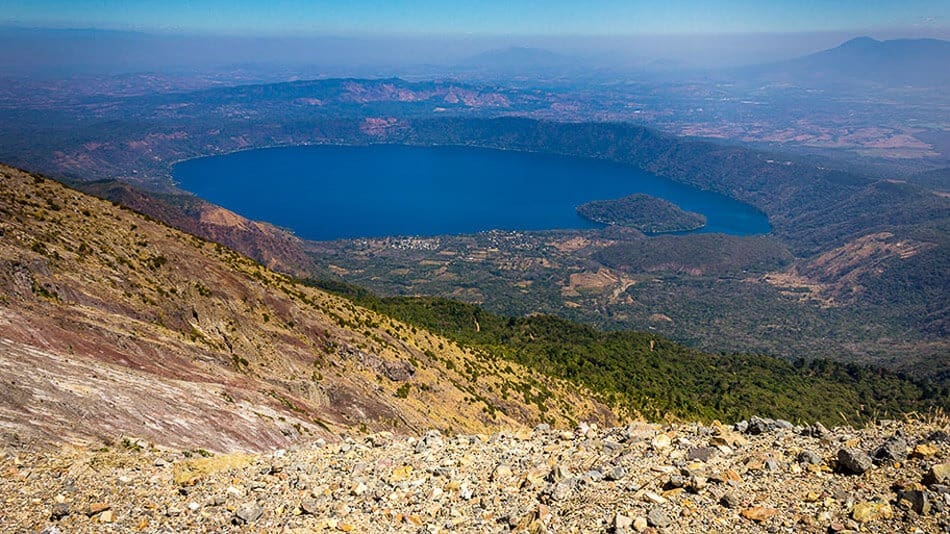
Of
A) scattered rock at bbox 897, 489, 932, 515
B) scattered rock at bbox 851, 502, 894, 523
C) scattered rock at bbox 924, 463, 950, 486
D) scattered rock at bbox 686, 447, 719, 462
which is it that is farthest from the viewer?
scattered rock at bbox 686, 447, 719, 462

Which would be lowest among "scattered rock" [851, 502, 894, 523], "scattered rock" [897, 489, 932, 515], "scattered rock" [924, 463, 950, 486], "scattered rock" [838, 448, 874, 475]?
"scattered rock" [838, 448, 874, 475]

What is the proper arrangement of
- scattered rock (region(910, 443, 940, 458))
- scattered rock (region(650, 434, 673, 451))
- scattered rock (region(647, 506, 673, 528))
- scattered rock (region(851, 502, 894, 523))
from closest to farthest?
1. scattered rock (region(851, 502, 894, 523))
2. scattered rock (region(647, 506, 673, 528))
3. scattered rock (region(910, 443, 940, 458))
4. scattered rock (region(650, 434, 673, 451))

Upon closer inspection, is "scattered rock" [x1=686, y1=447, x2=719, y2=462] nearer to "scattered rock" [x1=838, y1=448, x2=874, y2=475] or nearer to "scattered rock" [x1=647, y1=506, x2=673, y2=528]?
"scattered rock" [x1=838, y1=448, x2=874, y2=475]

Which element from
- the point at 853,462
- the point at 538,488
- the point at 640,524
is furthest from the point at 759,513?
the point at 538,488

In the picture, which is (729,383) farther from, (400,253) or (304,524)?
(400,253)

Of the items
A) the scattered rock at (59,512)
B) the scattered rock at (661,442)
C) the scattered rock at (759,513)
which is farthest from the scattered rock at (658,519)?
the scattered rock at (59,512)

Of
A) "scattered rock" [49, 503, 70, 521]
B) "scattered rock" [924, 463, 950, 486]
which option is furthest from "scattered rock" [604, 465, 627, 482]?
"scattered rock" [49, 503, 70, 521]

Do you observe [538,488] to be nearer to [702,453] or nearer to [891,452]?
[702,453]

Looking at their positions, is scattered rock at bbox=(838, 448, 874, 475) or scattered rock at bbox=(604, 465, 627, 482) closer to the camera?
scattered rock at bbox=(838, 448, 874, 475)

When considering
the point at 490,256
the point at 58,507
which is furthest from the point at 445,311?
the point at 490,256
